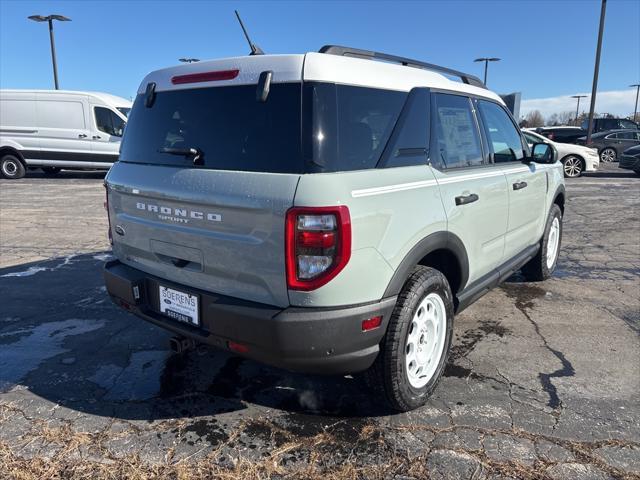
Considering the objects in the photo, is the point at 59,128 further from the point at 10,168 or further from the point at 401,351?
the point at 401,351

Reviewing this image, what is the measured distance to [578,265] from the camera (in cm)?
603

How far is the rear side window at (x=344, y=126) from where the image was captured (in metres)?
2.30

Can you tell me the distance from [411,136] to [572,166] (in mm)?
15677

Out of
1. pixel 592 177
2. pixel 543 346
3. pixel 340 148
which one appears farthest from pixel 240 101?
pixel 592 177

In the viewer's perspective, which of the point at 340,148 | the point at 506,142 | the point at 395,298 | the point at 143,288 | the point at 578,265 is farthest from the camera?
the point at 578,265

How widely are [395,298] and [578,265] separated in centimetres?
448

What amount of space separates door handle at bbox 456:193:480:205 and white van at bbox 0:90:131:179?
13349 millimetres

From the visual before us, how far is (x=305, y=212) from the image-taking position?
2.17m

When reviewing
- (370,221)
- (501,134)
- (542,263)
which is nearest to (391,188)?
(370,221)

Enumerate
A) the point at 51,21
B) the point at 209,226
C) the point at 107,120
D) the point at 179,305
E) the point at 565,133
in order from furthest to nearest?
the point at 565,133
the point at 51,21
the point at 107,120
the point at 179,305
the point at 209,226

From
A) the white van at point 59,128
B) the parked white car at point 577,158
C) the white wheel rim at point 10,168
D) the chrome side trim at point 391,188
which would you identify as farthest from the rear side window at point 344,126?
the white wheel rim at point 10,168

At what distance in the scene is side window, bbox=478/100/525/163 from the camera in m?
3.84

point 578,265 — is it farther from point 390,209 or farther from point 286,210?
point 286,210

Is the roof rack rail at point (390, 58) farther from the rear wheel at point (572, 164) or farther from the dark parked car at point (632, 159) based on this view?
the dark parked car at point (632, 159)
